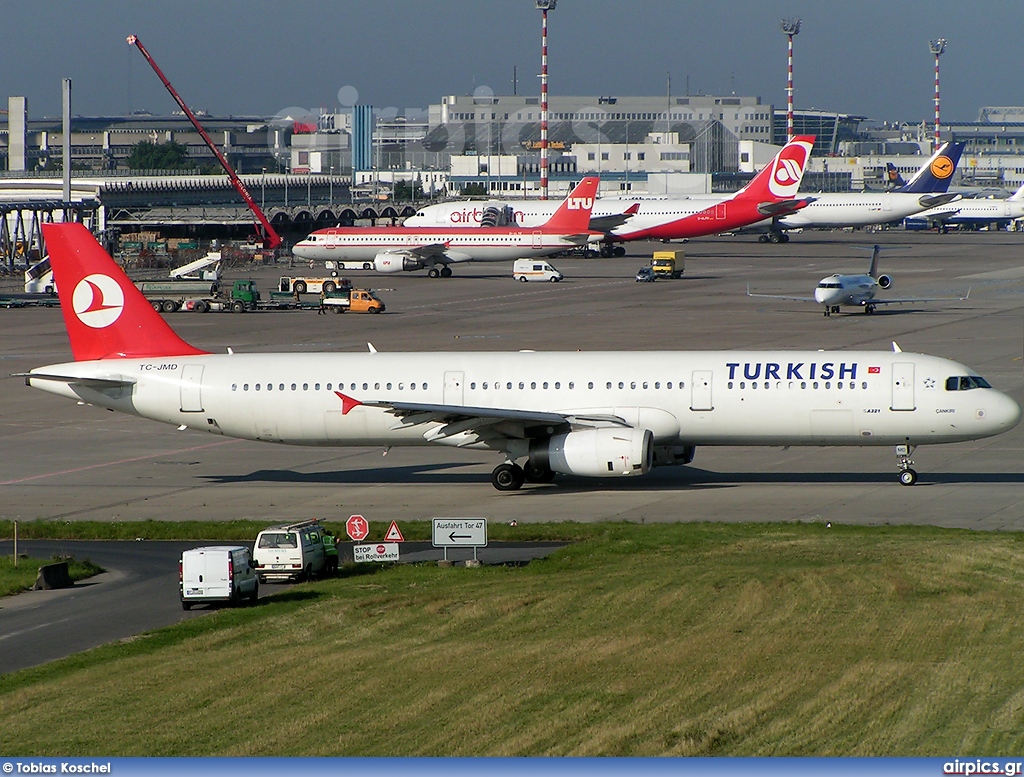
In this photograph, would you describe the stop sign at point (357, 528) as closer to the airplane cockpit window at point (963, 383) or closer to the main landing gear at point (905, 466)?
the main landing gear at point (905, 466)

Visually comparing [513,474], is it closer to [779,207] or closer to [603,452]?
[603,452]

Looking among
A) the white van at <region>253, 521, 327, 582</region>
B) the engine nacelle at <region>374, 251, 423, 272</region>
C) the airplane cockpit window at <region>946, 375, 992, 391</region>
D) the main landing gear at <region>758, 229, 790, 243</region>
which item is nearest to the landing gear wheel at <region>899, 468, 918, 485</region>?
the airplane cockpit window at <region>946, 375, 992, 391</region>

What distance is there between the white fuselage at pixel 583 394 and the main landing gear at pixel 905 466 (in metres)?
0.60

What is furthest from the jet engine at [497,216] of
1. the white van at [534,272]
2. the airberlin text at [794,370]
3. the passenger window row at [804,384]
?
the passenger window row at [804,384]

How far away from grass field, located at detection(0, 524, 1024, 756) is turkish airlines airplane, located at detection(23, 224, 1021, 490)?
344 inches

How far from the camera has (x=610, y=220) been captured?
162 meters

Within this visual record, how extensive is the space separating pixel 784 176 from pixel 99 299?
399 ft

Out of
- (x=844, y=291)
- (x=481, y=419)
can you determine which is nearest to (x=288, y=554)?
(x=481, y=419)

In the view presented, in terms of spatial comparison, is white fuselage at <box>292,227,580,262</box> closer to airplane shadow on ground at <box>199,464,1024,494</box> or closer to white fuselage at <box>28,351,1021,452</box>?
airplane shadow on ground at <box>199,464,1024,494</box>

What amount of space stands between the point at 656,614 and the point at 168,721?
10.3 meters

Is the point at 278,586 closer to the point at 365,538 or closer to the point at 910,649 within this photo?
the point at 365,538

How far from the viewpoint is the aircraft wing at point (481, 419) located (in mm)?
42031

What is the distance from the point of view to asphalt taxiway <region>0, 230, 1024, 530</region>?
135ft

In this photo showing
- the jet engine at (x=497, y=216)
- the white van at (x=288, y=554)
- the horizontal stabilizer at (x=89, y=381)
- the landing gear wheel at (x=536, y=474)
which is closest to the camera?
the white van at (x=288, y=554)
